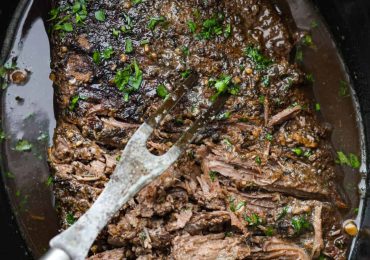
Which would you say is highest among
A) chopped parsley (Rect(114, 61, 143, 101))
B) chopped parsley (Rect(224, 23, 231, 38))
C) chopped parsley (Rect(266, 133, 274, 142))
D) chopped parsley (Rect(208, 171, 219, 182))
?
chopped parsley (Rect(224, 23, 231, 38))

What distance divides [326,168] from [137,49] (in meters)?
2.16

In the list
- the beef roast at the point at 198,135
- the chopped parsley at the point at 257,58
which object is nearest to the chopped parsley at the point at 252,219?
the beef roast at the point at 198,135

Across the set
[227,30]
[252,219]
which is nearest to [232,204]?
[252,219]

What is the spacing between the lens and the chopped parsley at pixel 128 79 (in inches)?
187

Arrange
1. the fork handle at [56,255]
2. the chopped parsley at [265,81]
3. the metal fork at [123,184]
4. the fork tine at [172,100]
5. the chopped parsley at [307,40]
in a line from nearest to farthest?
the fork handle at [56,255] → the metal fork at [123,184] → the fork tine at [172,100] → the chopped parsley at [265,81] → the chopped parsley at [307,40]

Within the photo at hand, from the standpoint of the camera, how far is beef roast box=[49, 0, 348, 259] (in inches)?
178

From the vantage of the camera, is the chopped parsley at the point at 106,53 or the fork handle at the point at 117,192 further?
the chopped parsley at the point at 106,53

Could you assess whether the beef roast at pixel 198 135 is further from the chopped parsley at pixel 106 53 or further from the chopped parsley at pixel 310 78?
the chopped parsley at pixel 310 78

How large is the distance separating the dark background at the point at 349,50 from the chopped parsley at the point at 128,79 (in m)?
1.49

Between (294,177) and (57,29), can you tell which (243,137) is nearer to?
(294,177)

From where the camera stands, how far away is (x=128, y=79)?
476cm

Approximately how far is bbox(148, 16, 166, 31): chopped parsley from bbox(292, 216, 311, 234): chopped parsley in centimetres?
222

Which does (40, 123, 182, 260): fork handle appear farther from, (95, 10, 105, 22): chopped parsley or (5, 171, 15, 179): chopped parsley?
(5, 171, 15, 179): chopped parsley

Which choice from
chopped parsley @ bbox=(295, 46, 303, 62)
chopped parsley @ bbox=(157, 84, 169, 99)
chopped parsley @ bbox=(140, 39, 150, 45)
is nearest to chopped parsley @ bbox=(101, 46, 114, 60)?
chopped parsley @ bbox=(140, 39, 150, 45)
